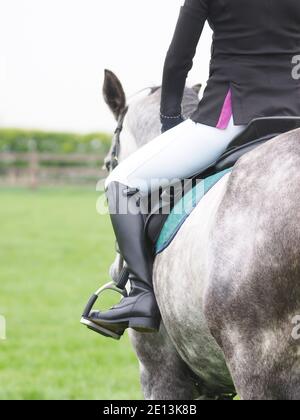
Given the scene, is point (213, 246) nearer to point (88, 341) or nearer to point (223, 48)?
point (223, 48)

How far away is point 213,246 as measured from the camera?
268 centimetres

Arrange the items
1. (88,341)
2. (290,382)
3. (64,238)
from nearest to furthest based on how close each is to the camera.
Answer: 1. (290,382)
2. (88,341)
3. (64,238)

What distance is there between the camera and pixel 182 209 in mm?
3193

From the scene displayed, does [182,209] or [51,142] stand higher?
[182,209]

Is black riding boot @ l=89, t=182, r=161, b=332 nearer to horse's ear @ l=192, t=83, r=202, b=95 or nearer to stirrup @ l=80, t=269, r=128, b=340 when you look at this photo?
stirrup @ l=80, t=269, r=128, b=340

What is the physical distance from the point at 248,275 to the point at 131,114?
1.75 meters

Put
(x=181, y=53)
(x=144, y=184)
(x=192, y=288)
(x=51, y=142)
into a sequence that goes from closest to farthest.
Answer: (x=192, y=288), (x=181, y=53), (x=144, y=184), (x=51, y=142)

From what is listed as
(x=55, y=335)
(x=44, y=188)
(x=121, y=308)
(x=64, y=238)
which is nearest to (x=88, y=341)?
(x=55, y=335)

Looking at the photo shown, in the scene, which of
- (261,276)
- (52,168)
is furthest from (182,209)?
(52,168)

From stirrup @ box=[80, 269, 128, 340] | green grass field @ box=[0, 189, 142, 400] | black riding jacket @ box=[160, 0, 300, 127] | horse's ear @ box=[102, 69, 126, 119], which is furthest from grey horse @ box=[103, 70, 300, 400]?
green grass field @ box=[0, 189, 142, 400]

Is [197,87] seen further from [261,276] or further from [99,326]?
[261,276]

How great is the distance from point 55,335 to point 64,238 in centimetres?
856

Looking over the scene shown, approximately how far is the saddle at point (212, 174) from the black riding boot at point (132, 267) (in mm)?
61

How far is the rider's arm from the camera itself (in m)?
3.09
